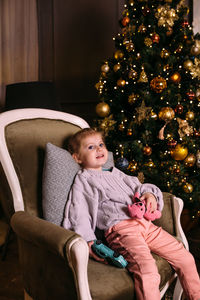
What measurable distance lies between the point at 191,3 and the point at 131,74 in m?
1.46

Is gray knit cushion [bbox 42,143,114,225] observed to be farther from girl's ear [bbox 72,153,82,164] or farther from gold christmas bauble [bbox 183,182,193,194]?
gold christmas bauble [bbox 183,182,193,194]

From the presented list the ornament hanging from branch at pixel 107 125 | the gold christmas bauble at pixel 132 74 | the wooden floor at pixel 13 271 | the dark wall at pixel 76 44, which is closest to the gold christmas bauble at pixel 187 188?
the wooden floor at pixel 13 271

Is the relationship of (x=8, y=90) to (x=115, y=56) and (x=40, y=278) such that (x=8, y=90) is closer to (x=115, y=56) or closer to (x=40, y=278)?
(x=115, y=56)

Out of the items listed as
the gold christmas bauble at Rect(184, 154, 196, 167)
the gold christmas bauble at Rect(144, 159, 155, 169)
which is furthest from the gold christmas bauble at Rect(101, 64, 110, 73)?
the gold christmas bauble at Rect(184, 154, 196, 167)

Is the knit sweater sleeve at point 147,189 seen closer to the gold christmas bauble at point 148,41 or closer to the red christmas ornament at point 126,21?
the gold christmas bauble at point 148,41

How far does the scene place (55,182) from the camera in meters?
1.54

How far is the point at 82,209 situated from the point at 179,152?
50.3 inches

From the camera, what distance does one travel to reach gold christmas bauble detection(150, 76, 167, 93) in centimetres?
250

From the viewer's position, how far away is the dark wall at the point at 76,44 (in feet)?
11.8

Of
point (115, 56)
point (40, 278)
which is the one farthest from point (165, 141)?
point (40, 278)

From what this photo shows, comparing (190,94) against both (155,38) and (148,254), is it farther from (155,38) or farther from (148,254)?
(148,254)

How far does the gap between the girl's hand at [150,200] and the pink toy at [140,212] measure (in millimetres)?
22

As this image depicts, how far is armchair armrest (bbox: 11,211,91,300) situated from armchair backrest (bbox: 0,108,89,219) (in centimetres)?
12

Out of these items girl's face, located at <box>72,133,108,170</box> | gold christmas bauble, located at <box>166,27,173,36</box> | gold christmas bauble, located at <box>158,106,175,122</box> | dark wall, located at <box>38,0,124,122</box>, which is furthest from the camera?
dark wall, located at <box>38,0,124,122</box>
